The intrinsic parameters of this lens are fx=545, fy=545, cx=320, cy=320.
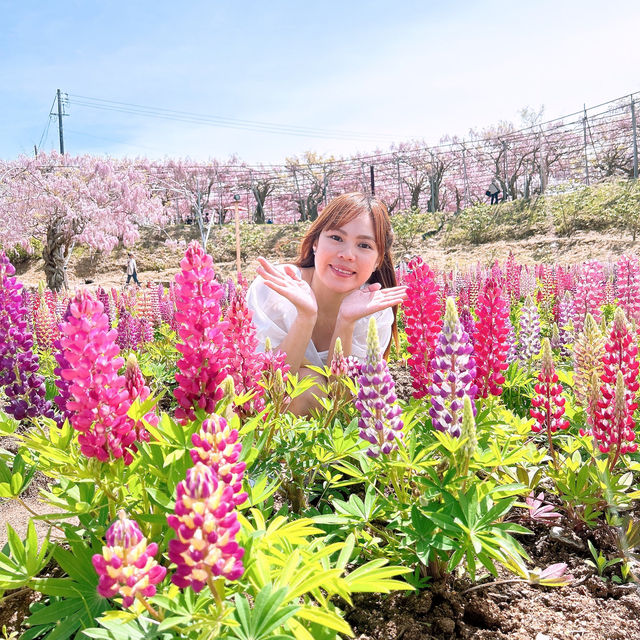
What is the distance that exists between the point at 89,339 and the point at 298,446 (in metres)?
0.95

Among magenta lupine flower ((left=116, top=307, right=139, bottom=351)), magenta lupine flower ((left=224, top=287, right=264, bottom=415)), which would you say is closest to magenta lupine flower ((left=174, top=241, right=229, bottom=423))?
magenta lupine flower ((left=224, top=287, right=264, bottom=415))

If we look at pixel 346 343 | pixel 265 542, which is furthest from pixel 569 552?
pixel 346 343

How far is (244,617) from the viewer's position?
115 centimetres

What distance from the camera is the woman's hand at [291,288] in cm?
311

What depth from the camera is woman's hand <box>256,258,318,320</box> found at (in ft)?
10.2

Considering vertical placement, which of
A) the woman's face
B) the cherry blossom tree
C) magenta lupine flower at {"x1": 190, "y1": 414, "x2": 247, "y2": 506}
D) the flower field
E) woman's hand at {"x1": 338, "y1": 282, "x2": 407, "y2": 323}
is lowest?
the flower field

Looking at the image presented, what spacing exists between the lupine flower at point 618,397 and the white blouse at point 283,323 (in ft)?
5.54

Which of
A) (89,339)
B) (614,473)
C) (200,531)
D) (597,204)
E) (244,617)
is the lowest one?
(614,473)

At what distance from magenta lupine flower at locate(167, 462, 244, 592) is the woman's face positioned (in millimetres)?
2766

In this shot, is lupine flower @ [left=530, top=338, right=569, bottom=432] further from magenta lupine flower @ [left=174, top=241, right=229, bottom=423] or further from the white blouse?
magenta lupine flower @ [left=174, top=241, right=229, bottom=423]

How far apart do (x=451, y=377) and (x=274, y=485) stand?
28.6 inches

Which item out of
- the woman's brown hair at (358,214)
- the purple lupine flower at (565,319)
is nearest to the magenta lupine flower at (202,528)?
the woman's brown hair at (358,214)

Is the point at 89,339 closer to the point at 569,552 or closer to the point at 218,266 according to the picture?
the point at 569,552

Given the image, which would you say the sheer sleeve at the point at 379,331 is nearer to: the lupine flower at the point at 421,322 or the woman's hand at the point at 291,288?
the woman's hand at the point at 291,288
